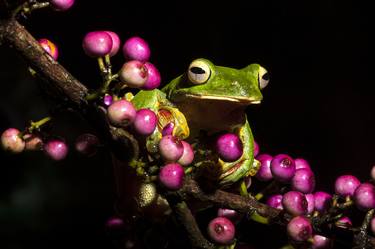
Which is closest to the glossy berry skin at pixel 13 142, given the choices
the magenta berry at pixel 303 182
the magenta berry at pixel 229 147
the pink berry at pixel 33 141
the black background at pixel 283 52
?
the pink berry at pixel 33 141

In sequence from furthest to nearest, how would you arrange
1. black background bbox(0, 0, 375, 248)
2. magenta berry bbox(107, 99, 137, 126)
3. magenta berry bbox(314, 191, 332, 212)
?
1. black background bbox(0, 0, 375, 248)
2. magenta berry bbox(314, 191, 332, 212)
3. magenta berry bbox(107, 99, 137, 126)

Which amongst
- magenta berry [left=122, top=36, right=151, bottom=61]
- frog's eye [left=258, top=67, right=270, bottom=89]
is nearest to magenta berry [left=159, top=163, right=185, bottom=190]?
magenta berry [left=122, top=36, right=151, bottom=61]

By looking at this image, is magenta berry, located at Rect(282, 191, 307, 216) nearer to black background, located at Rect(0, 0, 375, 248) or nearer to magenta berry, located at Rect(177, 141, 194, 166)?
magenta berry, located at Rect(177, 141, 194, 166)

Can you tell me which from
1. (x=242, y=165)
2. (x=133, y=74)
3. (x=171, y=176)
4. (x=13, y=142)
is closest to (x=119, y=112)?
(x=133, y=74)

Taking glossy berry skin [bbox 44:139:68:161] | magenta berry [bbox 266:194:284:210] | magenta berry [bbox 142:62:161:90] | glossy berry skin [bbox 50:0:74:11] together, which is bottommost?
magenta berry [bbox 266:194:284:210]

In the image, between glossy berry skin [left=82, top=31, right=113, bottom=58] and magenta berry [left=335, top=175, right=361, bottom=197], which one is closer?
glossy berry skin [left=82, top=31, right=113, bottom=58]

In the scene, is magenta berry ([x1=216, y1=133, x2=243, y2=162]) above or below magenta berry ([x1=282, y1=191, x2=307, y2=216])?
above

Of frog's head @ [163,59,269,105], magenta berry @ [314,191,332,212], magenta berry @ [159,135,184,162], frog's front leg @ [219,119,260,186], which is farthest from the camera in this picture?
frog's front leg @ [219,119,260,186]
